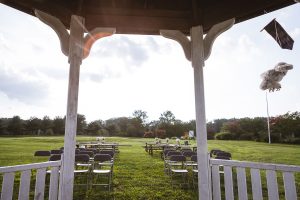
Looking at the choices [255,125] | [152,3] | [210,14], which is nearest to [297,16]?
[210,14]

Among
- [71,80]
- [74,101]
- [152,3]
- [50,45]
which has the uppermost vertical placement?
[152,3]

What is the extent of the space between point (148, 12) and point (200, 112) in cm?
200

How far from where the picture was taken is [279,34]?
3.65 metres

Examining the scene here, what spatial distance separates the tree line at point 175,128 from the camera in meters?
33.1

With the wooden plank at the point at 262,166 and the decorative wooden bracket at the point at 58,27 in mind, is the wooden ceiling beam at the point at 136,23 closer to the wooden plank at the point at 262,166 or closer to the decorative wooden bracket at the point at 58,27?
the decorative wooden bracket at the point at 58,27

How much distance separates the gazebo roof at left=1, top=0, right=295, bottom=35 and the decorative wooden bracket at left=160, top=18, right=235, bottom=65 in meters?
0.11

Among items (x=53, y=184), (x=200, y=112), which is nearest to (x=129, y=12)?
(x=200, y=112)

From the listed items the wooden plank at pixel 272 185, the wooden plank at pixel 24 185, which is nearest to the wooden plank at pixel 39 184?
the wooden plank at pixel 24 185

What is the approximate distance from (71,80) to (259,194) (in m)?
3.11

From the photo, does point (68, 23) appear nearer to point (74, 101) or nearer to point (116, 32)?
point (116, 32)

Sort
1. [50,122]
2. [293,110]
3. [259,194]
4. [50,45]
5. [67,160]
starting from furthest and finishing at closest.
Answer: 1. [50,122]
2. [293,110]
3. [50,45]
4. [67,160]
5. [259,194]

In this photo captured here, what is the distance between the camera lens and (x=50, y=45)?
4.79 meters

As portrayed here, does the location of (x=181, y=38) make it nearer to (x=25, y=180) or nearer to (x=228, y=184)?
(x=228, y=184)

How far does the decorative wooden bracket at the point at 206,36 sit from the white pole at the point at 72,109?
1.51 metres
